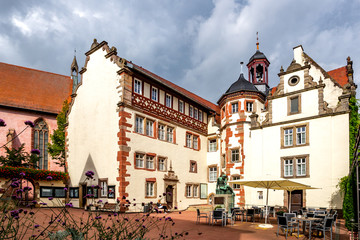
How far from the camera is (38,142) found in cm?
2852

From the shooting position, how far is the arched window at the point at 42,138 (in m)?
28.4

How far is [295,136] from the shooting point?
65.5ft

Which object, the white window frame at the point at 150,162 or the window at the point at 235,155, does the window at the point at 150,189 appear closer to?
the white window frame at the point at 150,162

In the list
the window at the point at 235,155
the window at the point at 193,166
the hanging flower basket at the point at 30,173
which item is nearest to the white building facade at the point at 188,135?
the window at the point at 193,166

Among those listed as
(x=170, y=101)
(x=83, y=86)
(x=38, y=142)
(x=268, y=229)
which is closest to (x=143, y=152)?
(x=170, y=101)

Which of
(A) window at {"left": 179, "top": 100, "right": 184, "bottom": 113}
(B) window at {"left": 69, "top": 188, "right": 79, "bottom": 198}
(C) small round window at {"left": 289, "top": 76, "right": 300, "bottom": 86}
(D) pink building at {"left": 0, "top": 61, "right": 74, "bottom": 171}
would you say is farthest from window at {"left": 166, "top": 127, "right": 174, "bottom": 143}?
(D) pink building at {"left": 0, "top": 61, "right": 74, "bottom": 171}

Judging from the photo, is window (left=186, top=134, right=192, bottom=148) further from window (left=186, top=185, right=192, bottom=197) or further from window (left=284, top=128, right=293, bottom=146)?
window (left=284, top=128, right=293, bottom=146)

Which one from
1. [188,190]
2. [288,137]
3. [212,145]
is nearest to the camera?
[288,137]

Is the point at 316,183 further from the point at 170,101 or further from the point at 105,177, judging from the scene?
the point at 105,177

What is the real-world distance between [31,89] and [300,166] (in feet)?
81.8

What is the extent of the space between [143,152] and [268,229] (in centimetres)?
986

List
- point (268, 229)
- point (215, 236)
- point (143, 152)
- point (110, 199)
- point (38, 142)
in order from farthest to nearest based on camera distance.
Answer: point (38, 142)
point (143, 152)
point (110, 199)
point (268, 229)
point (215, 236)

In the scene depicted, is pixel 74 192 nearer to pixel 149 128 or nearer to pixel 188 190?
pixel 149 128

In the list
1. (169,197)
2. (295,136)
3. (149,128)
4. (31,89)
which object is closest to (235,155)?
(295,136)
